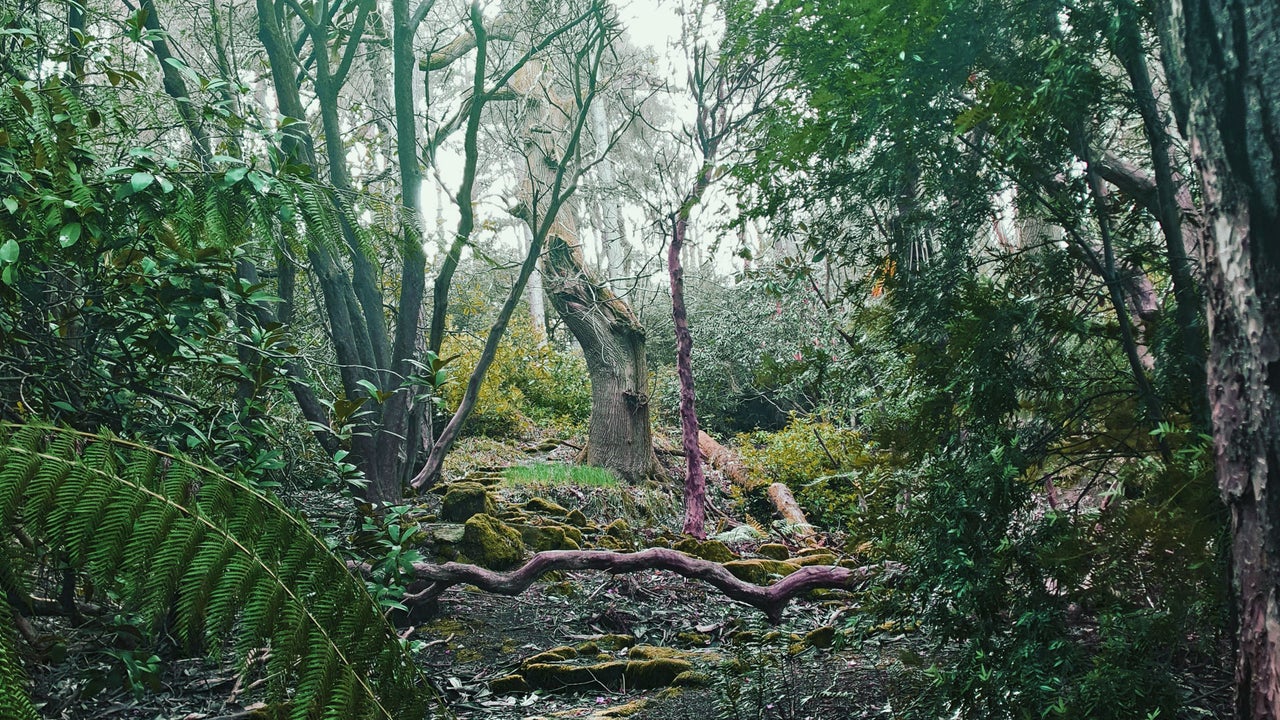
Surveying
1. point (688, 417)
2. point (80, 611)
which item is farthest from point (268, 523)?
point (688, 417)

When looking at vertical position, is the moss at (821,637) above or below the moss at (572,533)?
below

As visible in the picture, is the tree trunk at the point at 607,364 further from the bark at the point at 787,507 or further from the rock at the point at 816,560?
the rock at the point at 816,560

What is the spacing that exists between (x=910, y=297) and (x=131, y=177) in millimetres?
2763

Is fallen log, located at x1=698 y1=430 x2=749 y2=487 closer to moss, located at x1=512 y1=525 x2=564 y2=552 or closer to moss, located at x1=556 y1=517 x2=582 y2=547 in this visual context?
moss, located at x1=556 y1=517 x2=582 y2=547

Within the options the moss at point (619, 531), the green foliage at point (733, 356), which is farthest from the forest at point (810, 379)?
the green foliage at point (733, 356)

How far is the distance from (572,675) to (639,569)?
3.55 feet

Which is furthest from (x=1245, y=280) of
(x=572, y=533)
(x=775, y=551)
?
(x=775, y=551)

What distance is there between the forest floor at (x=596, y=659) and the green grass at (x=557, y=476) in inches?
33.0

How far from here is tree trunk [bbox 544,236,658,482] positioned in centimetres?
1059

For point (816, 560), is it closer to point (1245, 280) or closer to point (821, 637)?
point (821, 637)

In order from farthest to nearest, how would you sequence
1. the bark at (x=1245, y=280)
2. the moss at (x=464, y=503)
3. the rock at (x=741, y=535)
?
1. the rock at (x=741, y=535)
2. the moss at (x=464, y=503)
3. the bark at (x=1245, y=280)

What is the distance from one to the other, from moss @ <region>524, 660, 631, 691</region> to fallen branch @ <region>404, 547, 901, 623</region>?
2.16 feet

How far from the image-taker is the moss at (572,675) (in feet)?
15.1

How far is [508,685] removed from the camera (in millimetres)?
4520
